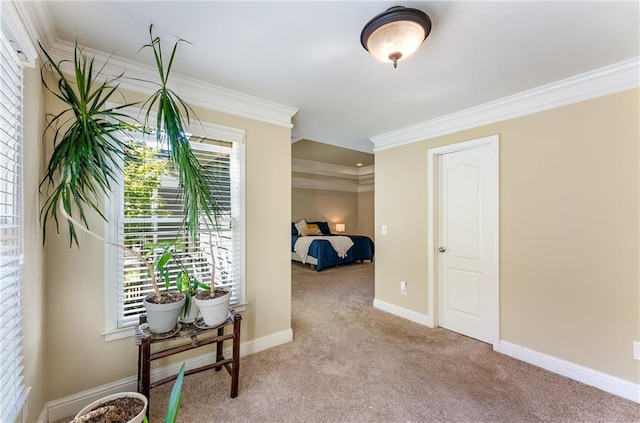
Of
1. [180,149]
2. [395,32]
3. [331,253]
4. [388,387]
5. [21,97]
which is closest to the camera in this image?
[21,97]

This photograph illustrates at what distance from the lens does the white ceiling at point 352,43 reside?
142 cm

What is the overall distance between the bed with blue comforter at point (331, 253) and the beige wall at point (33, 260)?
4635 millimetres

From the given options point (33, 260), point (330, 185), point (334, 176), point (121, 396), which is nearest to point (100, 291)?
point (33, 260)

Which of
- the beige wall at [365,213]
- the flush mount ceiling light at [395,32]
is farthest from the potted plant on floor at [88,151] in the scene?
the beige wall at [365,213]

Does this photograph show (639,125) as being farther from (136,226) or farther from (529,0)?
(136,226)

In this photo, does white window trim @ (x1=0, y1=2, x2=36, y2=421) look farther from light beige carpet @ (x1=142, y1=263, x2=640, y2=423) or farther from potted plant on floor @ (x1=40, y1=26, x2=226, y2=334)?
light beige carpet @ (x1=142, y1=263, x2=640, y2=423)

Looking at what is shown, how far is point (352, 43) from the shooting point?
1693 millimetres

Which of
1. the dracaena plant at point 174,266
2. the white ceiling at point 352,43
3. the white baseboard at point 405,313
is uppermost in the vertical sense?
the white ceiling at point 352,43

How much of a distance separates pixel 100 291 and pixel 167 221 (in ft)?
2.01

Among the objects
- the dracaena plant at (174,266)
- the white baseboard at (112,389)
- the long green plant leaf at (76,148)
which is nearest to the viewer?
the long green plant leaf at (76,148)

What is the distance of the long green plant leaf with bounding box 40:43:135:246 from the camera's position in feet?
5.10

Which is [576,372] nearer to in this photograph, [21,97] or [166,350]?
[166,350]

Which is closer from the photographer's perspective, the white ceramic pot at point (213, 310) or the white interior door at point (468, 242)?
the white ceramic pot at point (213, 310)

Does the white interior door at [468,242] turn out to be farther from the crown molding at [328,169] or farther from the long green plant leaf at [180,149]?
the crown molding at [328,169]
